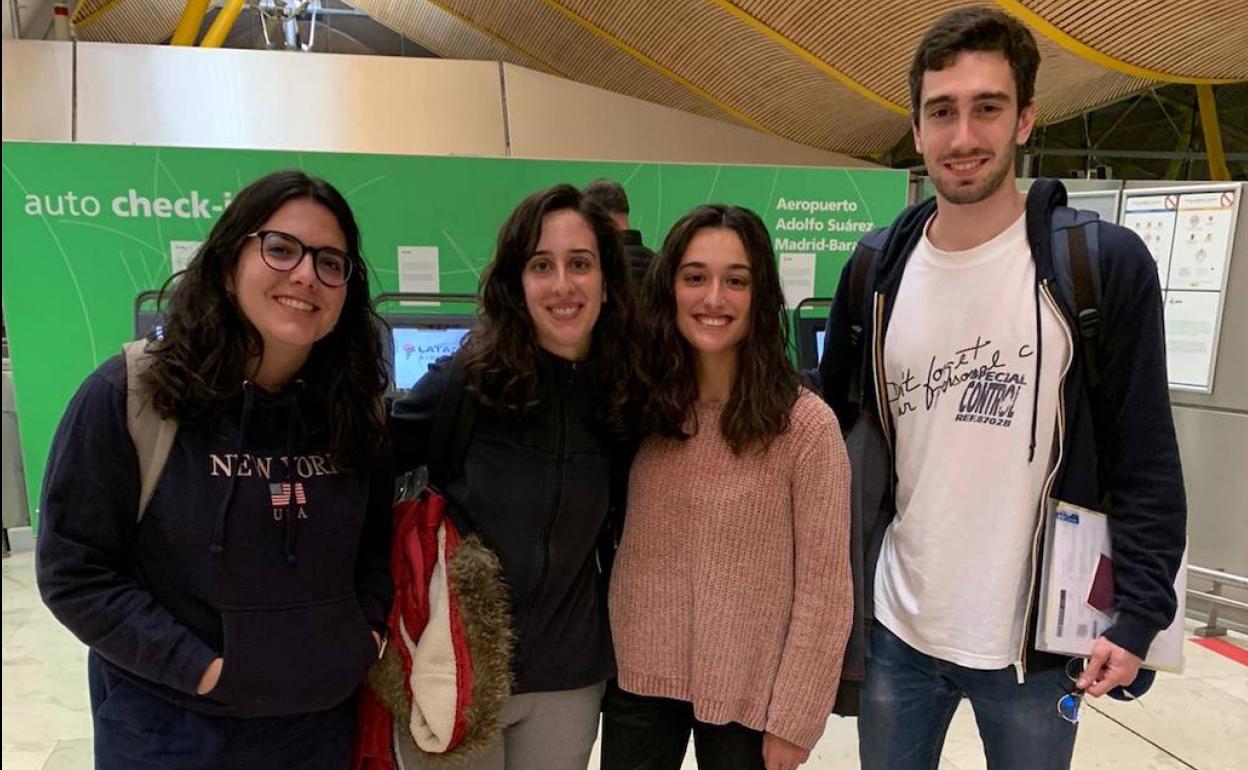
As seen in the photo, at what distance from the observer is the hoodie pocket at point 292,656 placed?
1361mm

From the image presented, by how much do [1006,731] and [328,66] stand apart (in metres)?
6.74

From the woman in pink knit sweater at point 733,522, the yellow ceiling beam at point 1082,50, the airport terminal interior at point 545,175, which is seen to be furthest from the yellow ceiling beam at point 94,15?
the woman in pink knit sweater at point 733,522

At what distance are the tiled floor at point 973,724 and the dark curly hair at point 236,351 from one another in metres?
2.29

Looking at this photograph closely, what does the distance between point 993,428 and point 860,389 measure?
317 millimetres

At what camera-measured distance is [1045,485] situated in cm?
164

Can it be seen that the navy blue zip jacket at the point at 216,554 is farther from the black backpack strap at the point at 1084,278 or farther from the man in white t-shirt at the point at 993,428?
the black backpack strap at the point at 1084,278

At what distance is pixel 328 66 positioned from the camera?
22.1ft

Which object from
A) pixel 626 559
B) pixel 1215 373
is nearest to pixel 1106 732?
pixel 1215 373

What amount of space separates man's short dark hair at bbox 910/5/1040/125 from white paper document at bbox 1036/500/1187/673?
827 mm

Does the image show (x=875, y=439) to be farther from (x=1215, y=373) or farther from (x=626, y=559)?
(x=1215, y=373)

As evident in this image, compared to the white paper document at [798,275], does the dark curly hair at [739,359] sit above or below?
below

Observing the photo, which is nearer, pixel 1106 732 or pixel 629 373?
pixel 629 373

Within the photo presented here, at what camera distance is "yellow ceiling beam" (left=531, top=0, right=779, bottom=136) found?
8.45 metres

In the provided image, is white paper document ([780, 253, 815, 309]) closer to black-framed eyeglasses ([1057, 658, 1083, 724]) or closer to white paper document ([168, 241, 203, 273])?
white paper document ([168, 241, 203, 273])
